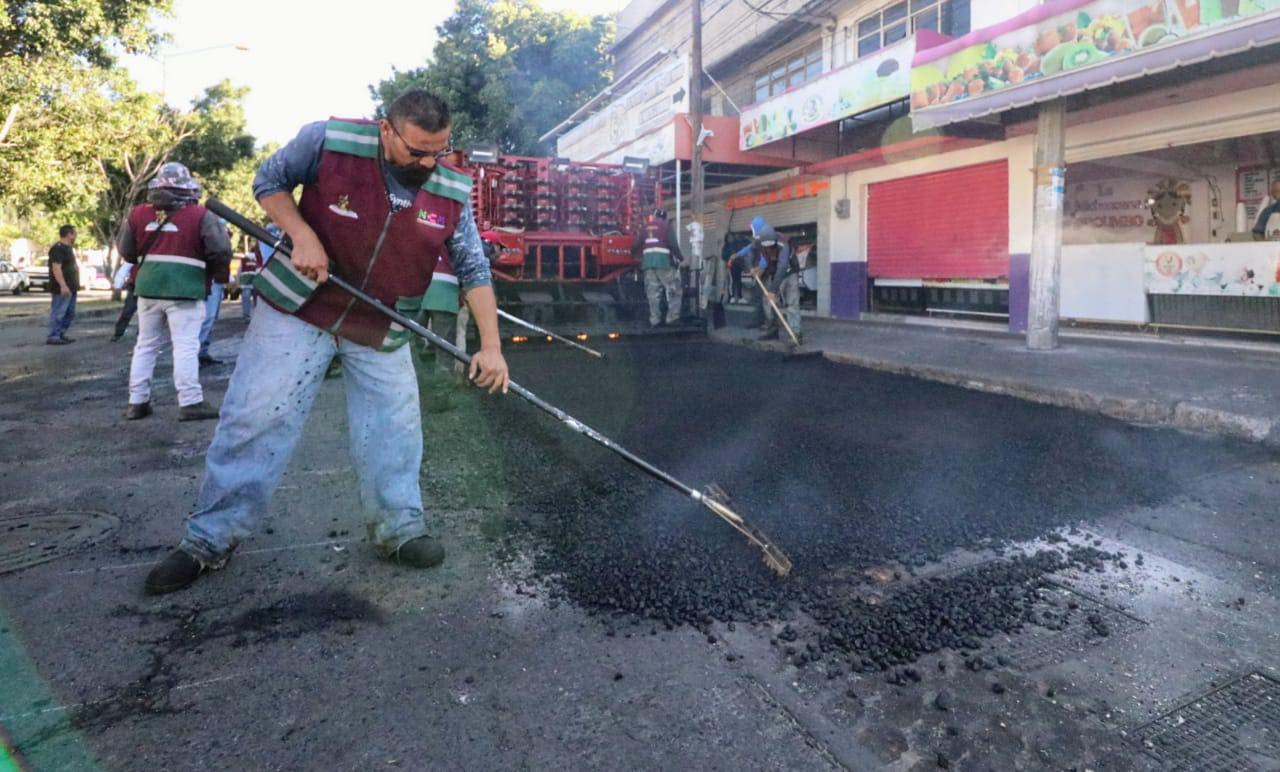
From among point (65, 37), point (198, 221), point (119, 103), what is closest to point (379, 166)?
point (198, 221)

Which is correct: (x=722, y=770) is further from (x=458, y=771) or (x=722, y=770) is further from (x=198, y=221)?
(x=198, y=221)

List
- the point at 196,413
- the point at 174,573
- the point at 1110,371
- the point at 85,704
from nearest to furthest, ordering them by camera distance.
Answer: the point at 85,704 → the point at 174,573 → the point at 196,413 → the point at 1110,371

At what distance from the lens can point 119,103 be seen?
17375 millimetres

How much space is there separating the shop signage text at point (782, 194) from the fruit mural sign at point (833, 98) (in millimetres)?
1741

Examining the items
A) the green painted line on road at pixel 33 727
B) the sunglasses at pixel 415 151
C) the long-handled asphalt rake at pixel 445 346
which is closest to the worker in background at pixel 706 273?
the long-handled asphalt rake at pixel 445 346

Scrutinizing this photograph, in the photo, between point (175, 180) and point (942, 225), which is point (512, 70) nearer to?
point (942, 225)

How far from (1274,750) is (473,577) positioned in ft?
7.93

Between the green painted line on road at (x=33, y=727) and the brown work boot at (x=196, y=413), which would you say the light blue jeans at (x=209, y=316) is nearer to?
the brown work boot at (x=196, y=413)

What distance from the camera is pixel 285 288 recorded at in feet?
9.46

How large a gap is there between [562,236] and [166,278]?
252 inches

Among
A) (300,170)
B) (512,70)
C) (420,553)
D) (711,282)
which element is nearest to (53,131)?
(512,70)

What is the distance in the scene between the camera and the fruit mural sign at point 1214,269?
28.0 feet

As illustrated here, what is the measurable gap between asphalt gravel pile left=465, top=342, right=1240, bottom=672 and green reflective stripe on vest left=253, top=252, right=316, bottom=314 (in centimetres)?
130

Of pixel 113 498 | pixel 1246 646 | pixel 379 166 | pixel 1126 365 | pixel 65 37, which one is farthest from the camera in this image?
pixel 65 37
